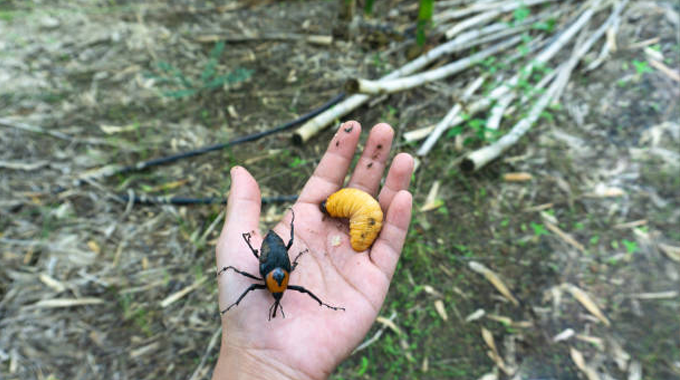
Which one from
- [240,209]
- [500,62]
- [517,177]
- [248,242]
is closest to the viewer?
[248,242]

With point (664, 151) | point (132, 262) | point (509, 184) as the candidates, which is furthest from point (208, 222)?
point (664, 151)

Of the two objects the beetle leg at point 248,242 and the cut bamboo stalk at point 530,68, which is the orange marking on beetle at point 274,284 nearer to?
the beetle leg at point 248,242

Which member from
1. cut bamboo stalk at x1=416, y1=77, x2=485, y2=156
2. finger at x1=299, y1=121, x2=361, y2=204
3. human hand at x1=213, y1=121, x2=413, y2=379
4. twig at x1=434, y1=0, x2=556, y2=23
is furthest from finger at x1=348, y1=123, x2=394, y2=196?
twig at x1=434, y1=0, x2=556, y2=23

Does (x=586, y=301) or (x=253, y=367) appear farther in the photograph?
(x=586, y=301)

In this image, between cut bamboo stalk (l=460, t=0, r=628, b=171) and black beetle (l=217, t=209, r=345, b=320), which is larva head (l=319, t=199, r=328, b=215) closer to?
black beetle (l=217, t=209, r=345, b=320)

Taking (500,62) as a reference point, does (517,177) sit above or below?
below

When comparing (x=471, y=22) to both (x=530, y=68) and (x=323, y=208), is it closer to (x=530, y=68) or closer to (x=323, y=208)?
(x=530, y=68)

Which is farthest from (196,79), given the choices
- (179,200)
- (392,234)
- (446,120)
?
(392,234)

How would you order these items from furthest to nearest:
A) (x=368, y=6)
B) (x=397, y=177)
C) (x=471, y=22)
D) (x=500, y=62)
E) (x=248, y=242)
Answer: (x=368, y=6)
(x=471, y=22)
(x=500, y=62)
(x=397, y=177)
(x=248, y=242)
